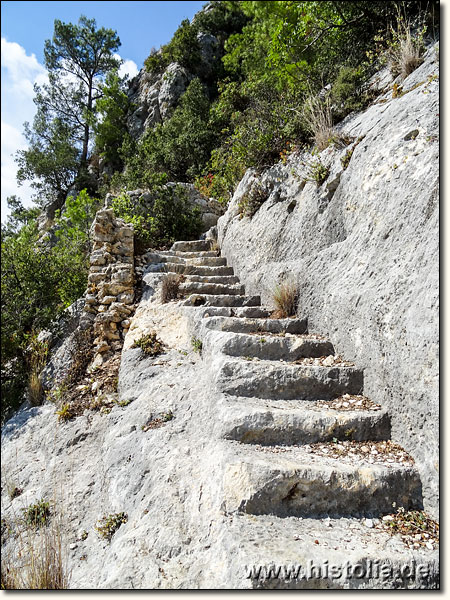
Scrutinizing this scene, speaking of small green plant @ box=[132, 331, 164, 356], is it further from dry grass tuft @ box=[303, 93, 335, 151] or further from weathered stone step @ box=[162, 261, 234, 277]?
dry grass tuft @ box=[303, 93, 335, 151]

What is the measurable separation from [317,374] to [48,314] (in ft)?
17.3

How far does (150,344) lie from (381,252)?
10.3 feet

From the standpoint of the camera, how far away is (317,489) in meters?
2.25

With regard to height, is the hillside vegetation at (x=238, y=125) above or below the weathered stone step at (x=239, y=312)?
above

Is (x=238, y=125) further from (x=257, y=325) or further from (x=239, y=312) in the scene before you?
(x=257, y=325)

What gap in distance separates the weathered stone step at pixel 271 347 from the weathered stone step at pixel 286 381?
34 cm

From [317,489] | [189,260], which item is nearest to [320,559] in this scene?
[317,489]

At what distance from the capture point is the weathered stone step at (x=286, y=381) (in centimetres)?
313

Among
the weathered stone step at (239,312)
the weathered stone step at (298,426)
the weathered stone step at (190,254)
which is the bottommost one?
the weathered stone step at (298,426)

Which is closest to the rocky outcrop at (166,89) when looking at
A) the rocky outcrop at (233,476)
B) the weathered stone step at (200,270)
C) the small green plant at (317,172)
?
the weathered stone step at (200,270)

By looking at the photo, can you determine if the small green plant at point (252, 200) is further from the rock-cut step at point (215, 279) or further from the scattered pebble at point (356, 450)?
the scattered pebble at point (356, 450)

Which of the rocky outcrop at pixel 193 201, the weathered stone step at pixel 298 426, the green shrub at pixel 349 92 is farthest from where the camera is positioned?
the rocky outcrop at pixel 193 201

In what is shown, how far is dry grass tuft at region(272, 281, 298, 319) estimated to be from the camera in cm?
455

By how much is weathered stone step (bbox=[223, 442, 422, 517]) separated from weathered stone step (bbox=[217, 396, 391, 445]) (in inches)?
14.3
